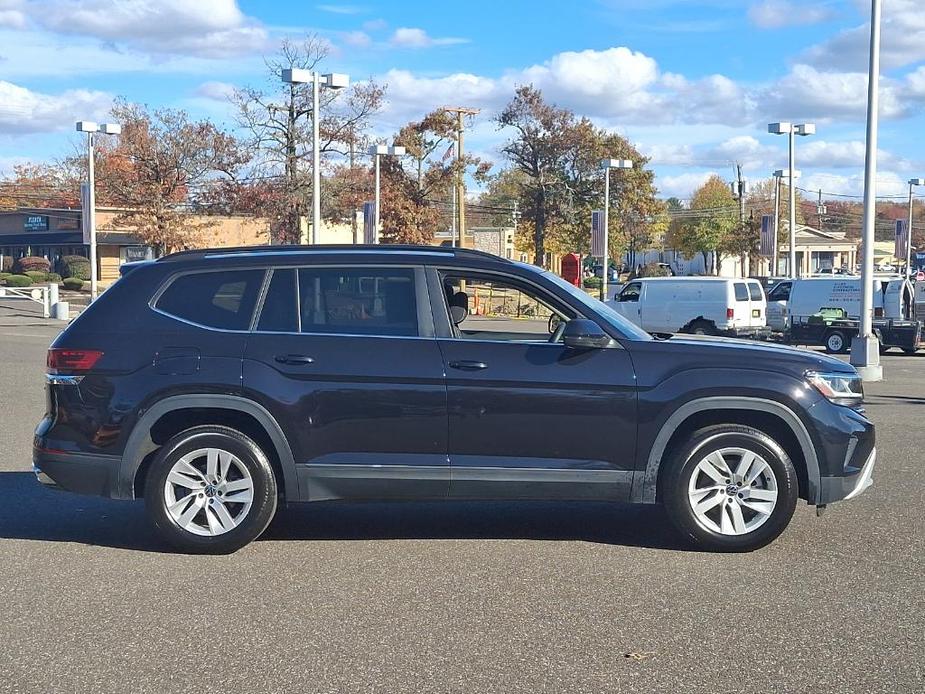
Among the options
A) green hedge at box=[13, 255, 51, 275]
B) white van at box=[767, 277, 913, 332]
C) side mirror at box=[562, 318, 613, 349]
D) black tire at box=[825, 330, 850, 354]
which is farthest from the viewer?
green hedge at box=[13, 255, 51, 275]

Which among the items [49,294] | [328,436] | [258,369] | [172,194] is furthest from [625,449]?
[172,194]

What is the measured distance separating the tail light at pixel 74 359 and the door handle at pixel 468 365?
2133mm

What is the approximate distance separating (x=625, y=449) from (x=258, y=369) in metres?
2.23

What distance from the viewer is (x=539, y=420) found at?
622 centimetres

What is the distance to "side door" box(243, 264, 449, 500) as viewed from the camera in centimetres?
623

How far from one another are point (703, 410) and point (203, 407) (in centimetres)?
298

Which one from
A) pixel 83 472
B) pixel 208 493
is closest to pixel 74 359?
pixel 83 472

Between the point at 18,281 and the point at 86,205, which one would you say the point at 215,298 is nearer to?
the point at 86,205

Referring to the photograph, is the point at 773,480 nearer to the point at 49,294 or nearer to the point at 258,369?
the point at 258,369

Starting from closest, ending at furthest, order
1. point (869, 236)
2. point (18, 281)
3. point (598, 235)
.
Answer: point (869, 236) < point (598, 235) < point (18, 281)

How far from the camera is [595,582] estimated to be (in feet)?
18.9

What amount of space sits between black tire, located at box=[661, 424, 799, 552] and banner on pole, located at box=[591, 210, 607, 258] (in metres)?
34.8

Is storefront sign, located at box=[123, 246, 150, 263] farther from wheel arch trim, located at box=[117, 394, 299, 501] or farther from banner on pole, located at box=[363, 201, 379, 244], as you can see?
wheel arch trim, located at box=[117, 394, 299, 501]

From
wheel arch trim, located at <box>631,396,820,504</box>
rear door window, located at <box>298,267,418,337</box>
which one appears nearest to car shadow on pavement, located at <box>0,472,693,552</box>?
wheel arch trim, located at <box>631,396,820,504</box>
